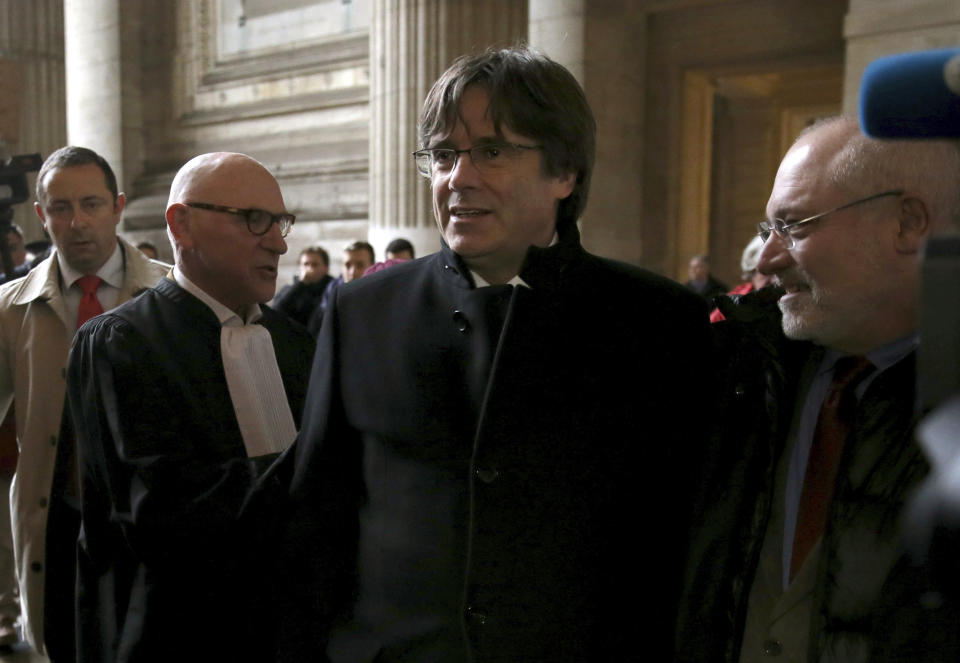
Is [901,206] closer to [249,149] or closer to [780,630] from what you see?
[780,630]

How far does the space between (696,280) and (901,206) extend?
6.02m

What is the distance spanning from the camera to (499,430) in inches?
57.3

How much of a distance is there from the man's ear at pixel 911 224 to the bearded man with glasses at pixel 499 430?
35 cm

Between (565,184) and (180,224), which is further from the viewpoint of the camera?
(180,224)

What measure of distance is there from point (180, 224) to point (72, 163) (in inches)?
52.1

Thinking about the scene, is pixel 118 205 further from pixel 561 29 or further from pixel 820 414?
pixel 561 29

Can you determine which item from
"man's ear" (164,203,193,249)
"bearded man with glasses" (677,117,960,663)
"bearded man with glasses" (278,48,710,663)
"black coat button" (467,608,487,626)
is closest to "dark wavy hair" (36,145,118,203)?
"man's ear" (164,203,193,249)

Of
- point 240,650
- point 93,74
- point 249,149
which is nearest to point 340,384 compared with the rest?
point 240,650

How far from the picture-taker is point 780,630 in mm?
1417

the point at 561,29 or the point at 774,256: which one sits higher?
the point at 561,29

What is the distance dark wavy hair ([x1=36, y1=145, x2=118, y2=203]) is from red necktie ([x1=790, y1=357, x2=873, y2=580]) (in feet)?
8.68

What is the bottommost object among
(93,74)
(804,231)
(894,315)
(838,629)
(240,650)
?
(240,650)

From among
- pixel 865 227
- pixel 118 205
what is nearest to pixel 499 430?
pixel 865 227

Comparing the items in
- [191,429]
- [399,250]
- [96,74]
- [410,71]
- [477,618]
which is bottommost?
[477,618]
